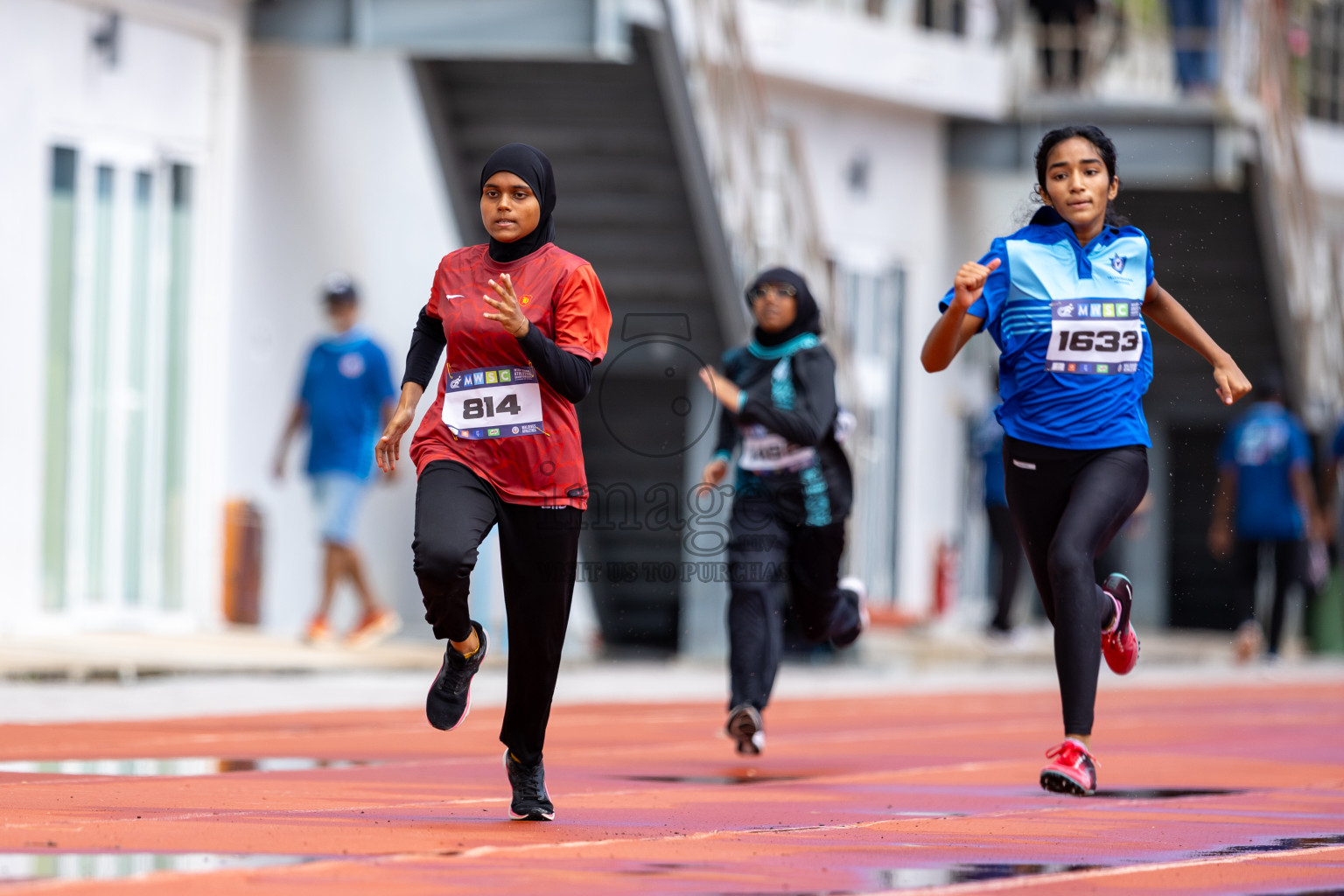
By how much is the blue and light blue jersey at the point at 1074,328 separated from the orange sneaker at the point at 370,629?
26.6ft

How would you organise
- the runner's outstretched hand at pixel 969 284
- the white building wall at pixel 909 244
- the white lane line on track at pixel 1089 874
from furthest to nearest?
the white building wall at pixel 909 244 < the runner's outstretched hand at pixel 969 284 < the white lane line on track at pixel 1089 874

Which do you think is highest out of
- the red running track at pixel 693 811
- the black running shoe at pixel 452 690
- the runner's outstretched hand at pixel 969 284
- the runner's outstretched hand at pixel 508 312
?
the runner's outstretched hand at pixel 969 284

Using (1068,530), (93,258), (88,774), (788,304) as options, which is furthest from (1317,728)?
(93,258)

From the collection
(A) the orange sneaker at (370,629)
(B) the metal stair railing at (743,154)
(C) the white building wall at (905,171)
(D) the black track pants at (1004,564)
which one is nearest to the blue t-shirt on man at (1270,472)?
(D) the black track pants at (1004,564)

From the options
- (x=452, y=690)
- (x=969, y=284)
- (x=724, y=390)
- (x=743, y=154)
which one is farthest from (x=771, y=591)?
(x=743, y=154)

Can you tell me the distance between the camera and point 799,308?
1028cm

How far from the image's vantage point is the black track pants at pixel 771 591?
982 cm

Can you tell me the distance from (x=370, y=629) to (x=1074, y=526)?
8.37 meters

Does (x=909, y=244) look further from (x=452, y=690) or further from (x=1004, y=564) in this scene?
(x=452, y=690)

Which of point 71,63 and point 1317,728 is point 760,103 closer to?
point 71,63

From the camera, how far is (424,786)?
8289 millimetres

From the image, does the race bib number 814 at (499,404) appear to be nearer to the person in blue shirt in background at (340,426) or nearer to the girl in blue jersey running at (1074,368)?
the girl in blue jersey running at (1074,368)

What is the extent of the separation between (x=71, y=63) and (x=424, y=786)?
816 centimetres

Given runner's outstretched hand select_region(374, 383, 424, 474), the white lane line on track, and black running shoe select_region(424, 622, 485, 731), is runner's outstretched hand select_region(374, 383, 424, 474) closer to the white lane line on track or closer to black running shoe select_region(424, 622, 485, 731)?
black running shoe select_region(424, 622, 485, 731)
